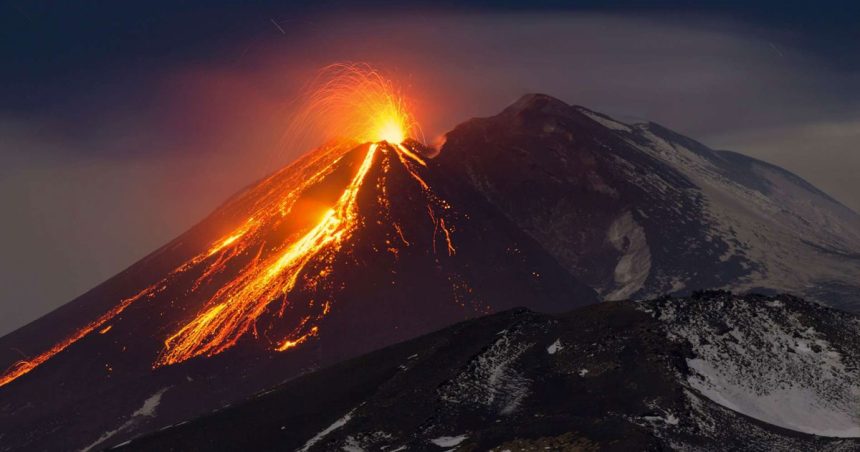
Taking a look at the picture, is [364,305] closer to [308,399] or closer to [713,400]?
[308,399]

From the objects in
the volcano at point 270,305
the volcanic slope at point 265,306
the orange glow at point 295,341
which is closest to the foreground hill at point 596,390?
the volcano at point 270,305

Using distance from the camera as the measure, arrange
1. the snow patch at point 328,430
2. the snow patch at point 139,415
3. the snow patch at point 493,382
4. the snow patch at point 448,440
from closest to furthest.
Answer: the snow patch at point 448,440 → the snow patch at point 328,430 → the snow patch at point 493,382 → the snow patch at point 139,415

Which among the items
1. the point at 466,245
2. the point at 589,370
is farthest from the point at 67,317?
the point at 589,370

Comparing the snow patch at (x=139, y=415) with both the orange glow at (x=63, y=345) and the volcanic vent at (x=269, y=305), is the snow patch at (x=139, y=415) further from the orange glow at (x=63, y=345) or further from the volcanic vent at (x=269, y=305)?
the orange glow at (x=63, y=345)

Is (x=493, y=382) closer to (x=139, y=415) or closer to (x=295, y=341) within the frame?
(x=139, y=415)

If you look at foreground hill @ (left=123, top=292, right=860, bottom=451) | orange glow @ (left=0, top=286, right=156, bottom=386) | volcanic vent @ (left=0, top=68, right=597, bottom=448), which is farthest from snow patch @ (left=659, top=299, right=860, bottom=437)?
orange glow @ (left=0, top=286, right=156, bottom=386)

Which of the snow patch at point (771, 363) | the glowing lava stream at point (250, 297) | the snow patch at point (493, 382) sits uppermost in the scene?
the glowing lava stream at point (250, 297)

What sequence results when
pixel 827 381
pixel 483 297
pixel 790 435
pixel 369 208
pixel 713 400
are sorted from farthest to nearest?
pixel 369 208
pixel 483 297
pixel 827 381
pixel 713 400
pixel 790 435

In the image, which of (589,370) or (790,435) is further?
(589,370)
